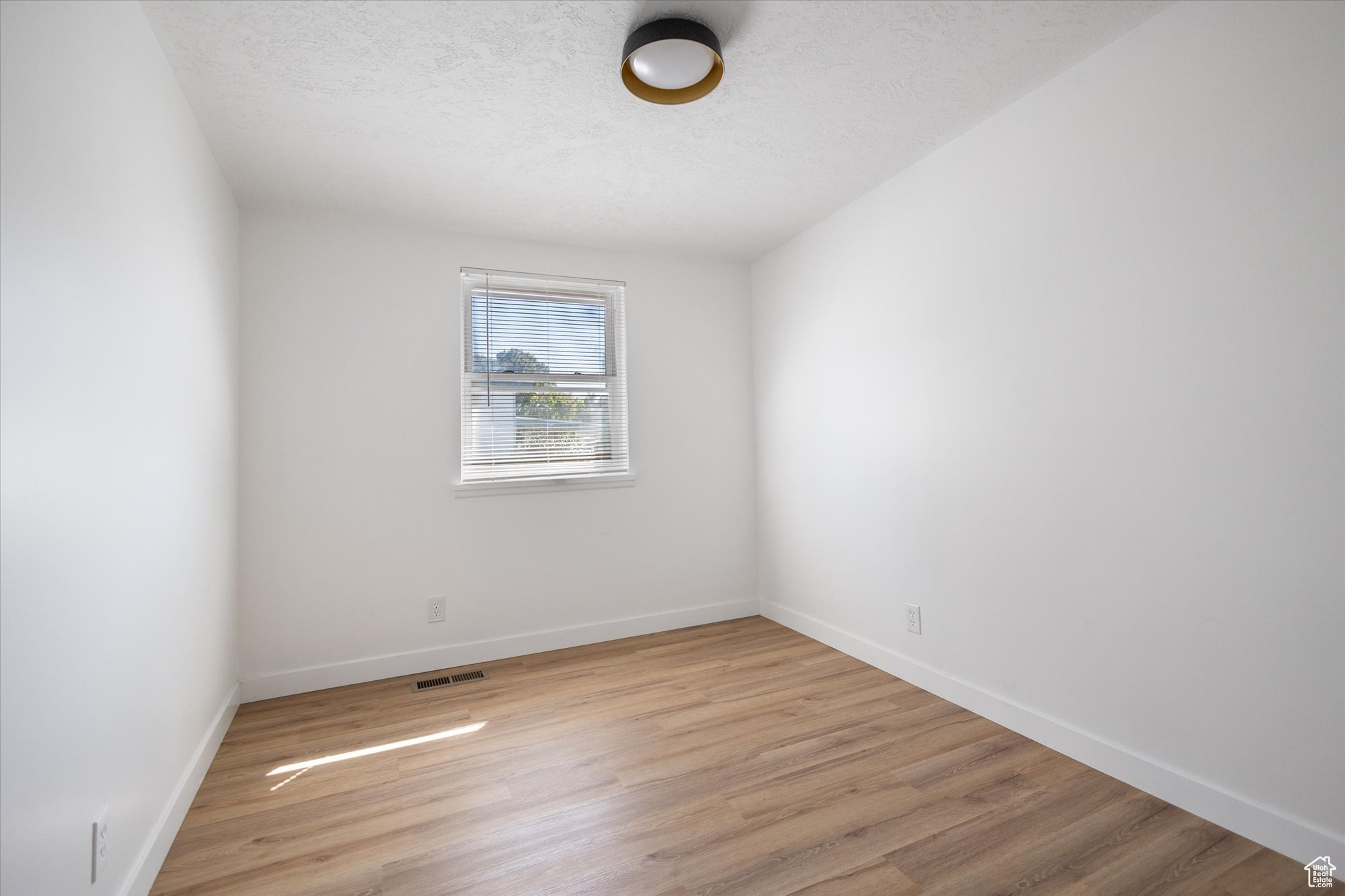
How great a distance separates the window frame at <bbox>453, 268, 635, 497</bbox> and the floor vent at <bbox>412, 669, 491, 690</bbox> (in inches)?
38.9

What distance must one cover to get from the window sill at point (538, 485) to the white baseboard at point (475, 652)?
2.78 feet

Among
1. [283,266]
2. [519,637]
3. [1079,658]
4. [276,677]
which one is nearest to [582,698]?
[519,637]

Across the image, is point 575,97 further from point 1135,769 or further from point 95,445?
point 1135,769

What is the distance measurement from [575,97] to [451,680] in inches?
112

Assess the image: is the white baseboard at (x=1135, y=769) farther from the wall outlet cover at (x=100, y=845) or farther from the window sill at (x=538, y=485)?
the wall outlet cover at (x=100, y=845)

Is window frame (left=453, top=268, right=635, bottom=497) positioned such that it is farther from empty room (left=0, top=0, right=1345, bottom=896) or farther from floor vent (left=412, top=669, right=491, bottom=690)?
floor vent (left=412, top=669, right=491, bottom=690)

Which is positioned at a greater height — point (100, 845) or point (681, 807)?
point (100, 845)

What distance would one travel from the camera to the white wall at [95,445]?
1.17m

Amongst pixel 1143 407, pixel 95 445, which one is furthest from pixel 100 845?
pixel 1143 407

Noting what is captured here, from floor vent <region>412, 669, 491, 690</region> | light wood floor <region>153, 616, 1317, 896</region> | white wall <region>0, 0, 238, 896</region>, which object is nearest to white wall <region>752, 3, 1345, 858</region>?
light wood floor <region>153, 616, 1317, 896</region>

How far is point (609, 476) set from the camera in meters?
3.92

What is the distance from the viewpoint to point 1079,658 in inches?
90.7
